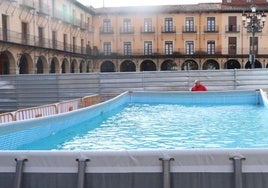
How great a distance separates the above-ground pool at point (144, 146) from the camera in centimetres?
341

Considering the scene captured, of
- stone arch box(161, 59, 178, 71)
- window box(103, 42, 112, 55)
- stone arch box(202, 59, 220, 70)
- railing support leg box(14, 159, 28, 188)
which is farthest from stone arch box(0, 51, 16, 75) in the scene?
railing support leg box(14, 159, 28, 188)

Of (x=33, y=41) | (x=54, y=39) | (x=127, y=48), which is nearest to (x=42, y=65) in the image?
(x=54, y=39)

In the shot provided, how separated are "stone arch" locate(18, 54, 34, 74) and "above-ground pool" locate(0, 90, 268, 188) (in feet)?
52.7

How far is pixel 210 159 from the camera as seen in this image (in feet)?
11.3

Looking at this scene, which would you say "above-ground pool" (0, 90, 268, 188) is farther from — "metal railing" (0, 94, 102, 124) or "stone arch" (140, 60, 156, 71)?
"stone arch" (140, 60, 156, 71)

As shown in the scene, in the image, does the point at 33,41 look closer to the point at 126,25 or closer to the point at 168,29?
the point at 126,25

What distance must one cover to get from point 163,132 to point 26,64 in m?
24.5

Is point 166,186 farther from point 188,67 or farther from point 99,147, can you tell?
point 188,67

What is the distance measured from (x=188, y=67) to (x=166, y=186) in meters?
43.7

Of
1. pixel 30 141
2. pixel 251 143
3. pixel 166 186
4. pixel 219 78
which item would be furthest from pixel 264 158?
pixel 219 78

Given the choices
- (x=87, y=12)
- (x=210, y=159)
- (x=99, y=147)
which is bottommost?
(x=99, y=147)

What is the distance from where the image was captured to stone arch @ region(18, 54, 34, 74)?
3016cm

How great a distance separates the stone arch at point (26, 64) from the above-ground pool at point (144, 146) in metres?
16.1

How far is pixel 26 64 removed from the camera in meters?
31.1
